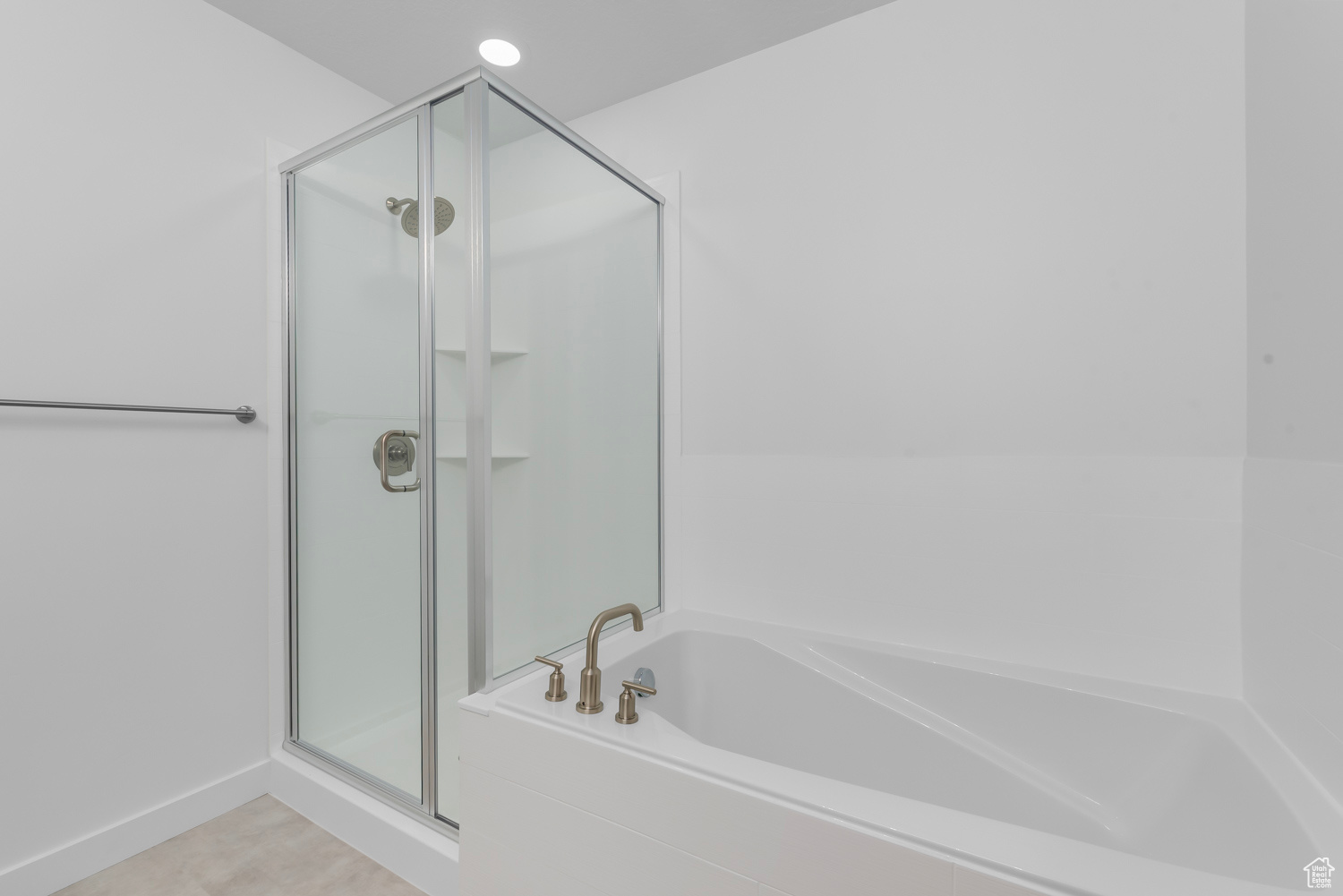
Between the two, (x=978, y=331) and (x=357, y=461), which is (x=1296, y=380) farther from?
(x=357, y=461)

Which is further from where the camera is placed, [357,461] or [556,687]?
[357,461]

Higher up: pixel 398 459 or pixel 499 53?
pixel 499 53

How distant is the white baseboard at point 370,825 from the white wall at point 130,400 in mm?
177

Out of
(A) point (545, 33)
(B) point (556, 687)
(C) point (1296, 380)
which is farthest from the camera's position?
(A) point (545, 33)

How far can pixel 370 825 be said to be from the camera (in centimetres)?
157

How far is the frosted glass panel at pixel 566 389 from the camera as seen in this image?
1.50 metres

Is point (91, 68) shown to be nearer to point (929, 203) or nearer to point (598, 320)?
point (598, 320)

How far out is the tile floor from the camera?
1453 mm

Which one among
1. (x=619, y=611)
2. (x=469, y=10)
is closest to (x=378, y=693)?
(x=619, y=611)

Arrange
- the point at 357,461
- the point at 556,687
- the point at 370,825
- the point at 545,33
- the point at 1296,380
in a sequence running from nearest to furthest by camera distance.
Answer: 1. the point at 1296,380
2. the point at 556,687
3. the point at 370,825
4. the point at 357,461
5. the point at 545,33

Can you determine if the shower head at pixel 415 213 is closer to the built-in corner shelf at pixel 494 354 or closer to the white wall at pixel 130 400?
the built-in corner shelf at pixel 494 354

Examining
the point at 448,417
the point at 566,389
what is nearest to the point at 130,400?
the point at 448,417

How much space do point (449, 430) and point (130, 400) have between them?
889 mm

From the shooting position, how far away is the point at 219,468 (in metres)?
1.77
